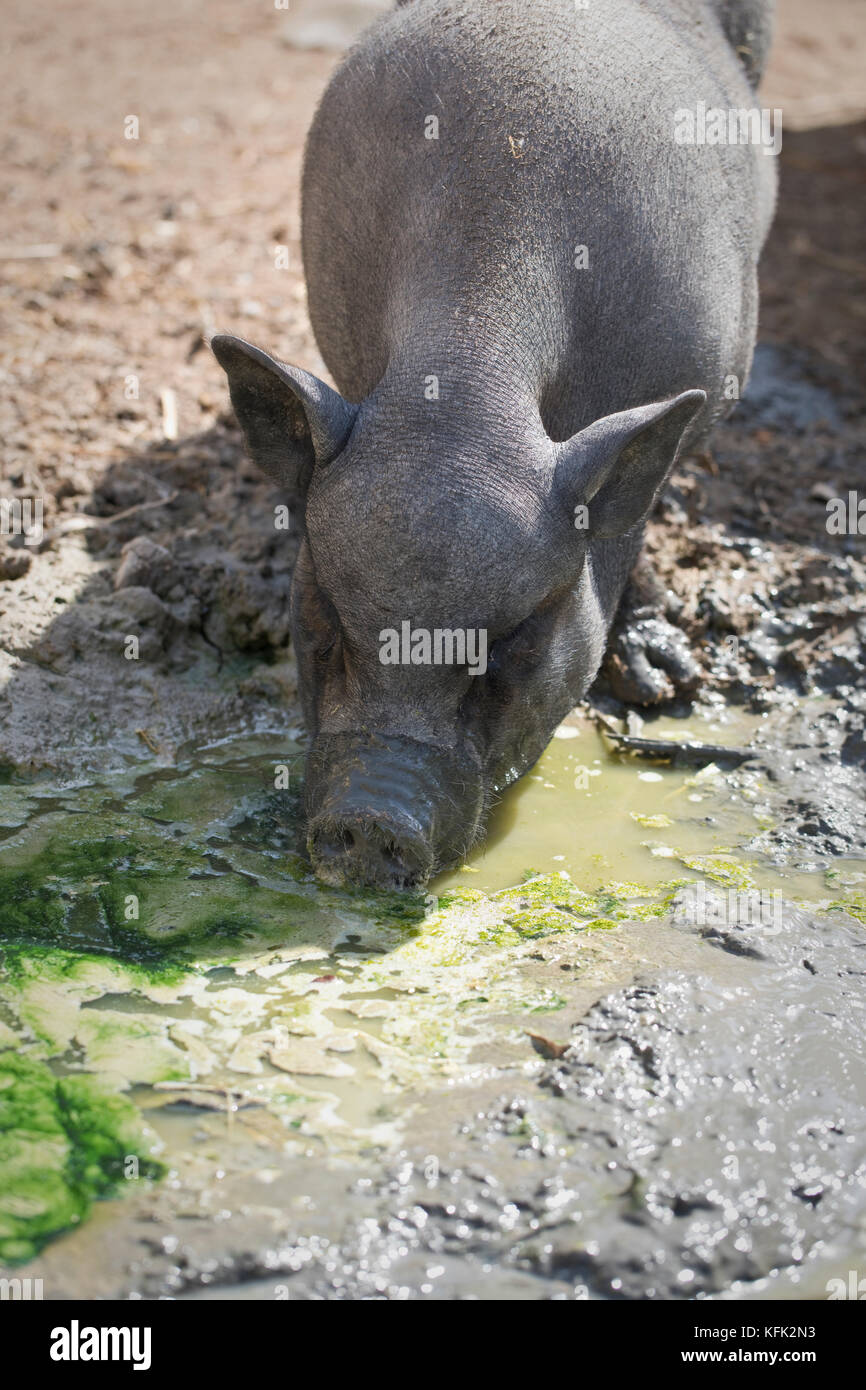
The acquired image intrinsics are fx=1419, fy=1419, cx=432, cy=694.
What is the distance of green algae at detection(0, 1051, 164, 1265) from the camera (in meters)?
2.92

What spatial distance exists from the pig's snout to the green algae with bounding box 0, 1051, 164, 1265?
3.14ft

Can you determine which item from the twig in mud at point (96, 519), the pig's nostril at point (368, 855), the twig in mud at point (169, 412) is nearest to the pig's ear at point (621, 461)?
the pig's nostril at point (368, 855)

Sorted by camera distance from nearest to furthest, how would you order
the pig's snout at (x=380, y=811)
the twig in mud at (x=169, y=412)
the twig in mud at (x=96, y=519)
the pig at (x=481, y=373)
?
the pig's snout at (x=380, y=811)
the pig at (x=481, y=373)
the twig in mud at (x=96, y=519)
the twig in mud at (x=169, y=412)

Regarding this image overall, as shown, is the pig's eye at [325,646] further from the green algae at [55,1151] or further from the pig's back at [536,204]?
the green algae at [55,1151]

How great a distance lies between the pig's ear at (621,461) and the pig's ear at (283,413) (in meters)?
0.67

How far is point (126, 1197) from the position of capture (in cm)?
300

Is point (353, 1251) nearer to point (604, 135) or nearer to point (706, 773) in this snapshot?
point (706, 773)

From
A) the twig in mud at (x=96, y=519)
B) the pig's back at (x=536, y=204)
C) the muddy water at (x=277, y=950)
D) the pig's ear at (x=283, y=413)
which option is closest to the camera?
the muddy water at (x=277, y=950)

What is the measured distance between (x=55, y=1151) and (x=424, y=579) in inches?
67.0

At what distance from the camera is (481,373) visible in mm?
4125

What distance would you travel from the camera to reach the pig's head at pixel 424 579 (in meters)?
3.86
